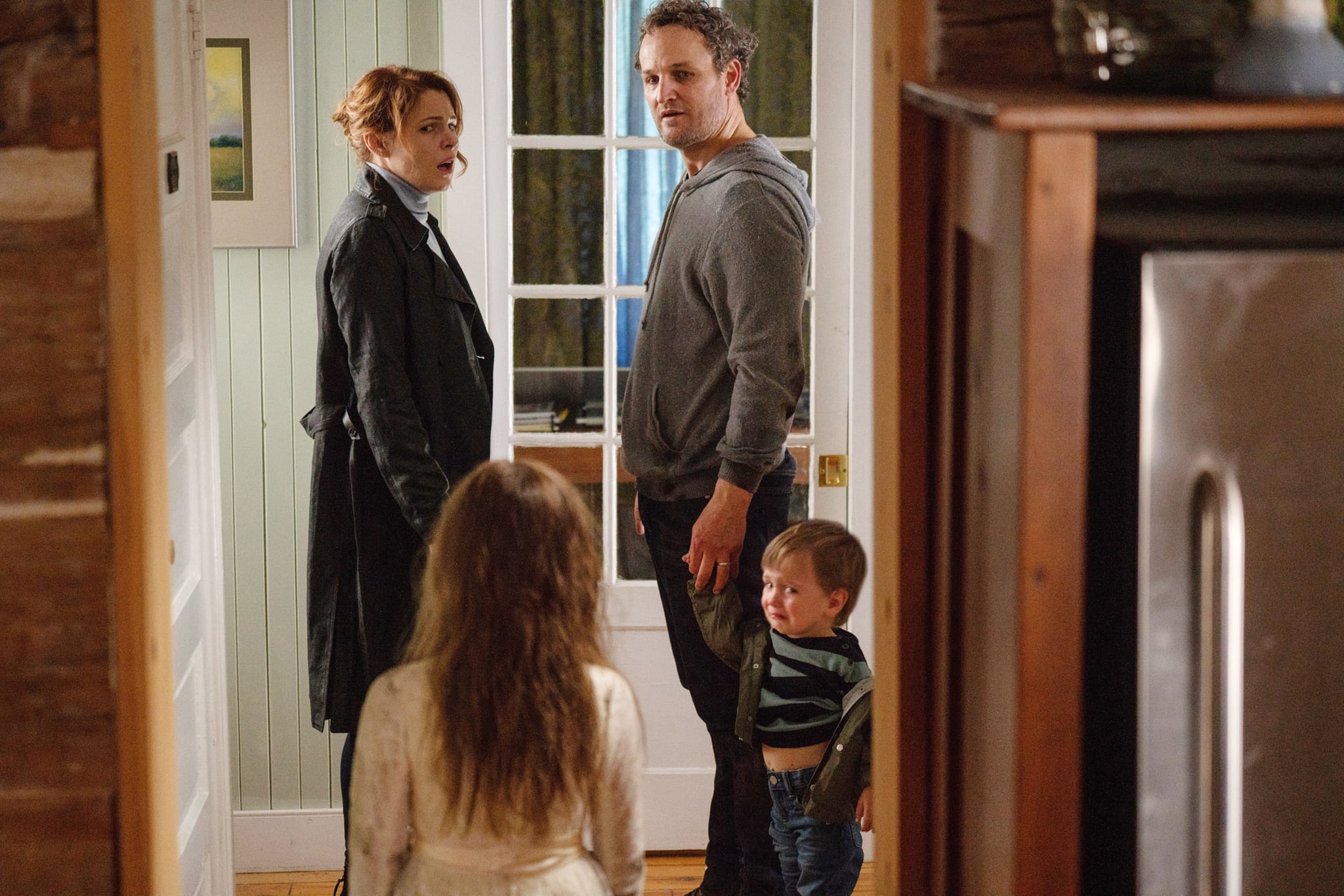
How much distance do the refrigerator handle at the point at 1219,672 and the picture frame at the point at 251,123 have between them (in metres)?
2.31

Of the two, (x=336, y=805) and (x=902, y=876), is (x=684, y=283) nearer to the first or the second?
(x=902, y=876)

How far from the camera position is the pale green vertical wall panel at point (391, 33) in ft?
9.59

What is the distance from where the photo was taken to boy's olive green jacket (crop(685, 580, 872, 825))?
2211 mm

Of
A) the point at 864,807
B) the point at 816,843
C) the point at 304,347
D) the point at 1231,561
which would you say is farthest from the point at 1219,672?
the point at 304,347

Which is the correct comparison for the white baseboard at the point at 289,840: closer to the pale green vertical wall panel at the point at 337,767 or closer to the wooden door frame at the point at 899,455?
the pale green vertical wall panel at the point at 337,767

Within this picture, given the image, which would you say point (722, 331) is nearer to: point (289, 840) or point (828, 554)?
point (828, 554)

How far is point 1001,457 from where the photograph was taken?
112cm

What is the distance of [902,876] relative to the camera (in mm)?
1398

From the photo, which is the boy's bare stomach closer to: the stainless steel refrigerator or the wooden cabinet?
the wooden cabinet

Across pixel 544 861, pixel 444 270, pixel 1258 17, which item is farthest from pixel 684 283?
pixel 1258 17

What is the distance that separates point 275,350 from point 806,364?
3.77 ft

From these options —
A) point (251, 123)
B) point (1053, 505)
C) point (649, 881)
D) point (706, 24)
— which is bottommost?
point (649, 881)

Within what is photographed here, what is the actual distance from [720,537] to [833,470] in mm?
769

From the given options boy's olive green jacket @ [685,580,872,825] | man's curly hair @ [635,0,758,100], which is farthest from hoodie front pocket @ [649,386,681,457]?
man's curly hair @ [635,0,758,100]
